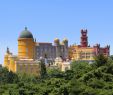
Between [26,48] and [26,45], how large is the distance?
1.99ft

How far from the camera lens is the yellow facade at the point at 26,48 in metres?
126

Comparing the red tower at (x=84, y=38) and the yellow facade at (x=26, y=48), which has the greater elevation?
the red tower at (x=84, y=38)

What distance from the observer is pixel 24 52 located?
12744 cm

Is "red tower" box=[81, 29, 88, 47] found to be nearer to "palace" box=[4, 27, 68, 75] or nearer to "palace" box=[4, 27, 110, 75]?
"palace" box=[4, 27, 110, 75]

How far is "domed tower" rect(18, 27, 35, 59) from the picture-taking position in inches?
4934

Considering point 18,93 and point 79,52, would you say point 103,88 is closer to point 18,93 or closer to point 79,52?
point 18,93

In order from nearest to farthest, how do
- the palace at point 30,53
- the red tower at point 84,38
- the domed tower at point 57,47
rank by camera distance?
the palace at point 30,53 < the red tower at point 84,38 < the domed tower at point 57,47

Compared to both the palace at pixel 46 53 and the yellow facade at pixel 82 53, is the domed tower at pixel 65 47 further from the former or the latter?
the yellow facade at pixel 82 53

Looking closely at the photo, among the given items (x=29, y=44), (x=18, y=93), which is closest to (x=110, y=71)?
(x=18, y=93)

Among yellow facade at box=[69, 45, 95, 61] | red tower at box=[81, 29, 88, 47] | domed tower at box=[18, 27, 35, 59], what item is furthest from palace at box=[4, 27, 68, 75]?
red tower at box=[81, 29, 88, 47]

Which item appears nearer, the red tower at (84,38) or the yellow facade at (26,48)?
the yellow facade at (26,48)

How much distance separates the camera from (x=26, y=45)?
12631 cm

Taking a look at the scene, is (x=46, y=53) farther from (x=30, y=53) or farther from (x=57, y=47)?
(x=30, y=53)

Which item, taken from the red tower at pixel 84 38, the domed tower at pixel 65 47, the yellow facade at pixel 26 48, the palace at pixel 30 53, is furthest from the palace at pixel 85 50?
the yellow facade at pixel 26 48
